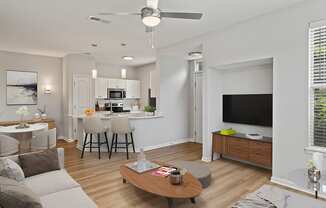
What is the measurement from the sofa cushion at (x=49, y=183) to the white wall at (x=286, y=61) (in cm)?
323

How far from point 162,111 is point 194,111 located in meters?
1.28

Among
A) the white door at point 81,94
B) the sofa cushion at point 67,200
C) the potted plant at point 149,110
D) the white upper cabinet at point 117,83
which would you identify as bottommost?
the sofa cushion at point 67,200

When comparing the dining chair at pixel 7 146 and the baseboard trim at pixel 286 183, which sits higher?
the dining chair at pixel 7 146

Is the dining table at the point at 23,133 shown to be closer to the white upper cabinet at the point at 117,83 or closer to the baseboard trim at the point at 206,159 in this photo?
the white upper cabinet at the point at 117,83

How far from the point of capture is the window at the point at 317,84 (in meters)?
2.82

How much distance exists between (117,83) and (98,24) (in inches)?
165

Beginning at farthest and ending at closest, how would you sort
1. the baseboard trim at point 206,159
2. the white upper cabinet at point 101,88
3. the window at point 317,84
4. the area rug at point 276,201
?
the white upper cabinet at point 101,88
the baseboard trim at point 206,159
the window at point 317,84
the area rug at point 276,201

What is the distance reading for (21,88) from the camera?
238 inches

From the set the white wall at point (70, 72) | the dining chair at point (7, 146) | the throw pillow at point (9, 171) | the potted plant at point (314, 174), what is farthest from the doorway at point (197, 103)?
the throw pillow at point (9, 171)

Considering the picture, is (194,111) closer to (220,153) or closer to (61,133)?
(220,153)

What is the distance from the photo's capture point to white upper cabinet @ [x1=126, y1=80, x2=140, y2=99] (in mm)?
8250

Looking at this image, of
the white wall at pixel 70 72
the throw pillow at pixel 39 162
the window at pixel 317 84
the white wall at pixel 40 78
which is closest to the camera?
the throw pillow at pixel 39 162

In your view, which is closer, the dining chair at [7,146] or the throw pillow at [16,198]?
the throw pillow at [16,198]

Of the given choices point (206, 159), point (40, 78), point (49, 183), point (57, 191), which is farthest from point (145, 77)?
point (57, 191)
